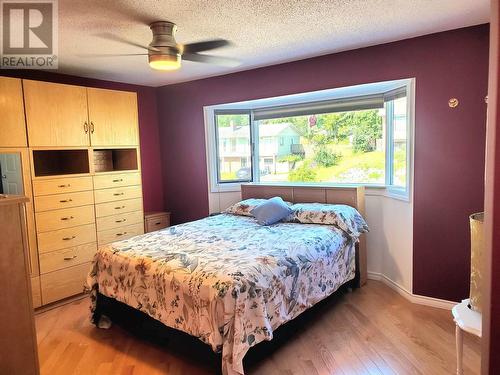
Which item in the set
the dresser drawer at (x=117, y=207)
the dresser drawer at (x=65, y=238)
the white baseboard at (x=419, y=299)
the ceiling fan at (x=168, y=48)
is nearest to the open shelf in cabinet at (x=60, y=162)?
the dresser drawer at (x=117, y=207)

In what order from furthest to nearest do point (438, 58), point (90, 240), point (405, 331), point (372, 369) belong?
1. point (90, 240)
2. point (438, 58)
3. point (405, 331)
4. point (372, 369)

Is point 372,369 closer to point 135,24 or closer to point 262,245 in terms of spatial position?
point 262,245

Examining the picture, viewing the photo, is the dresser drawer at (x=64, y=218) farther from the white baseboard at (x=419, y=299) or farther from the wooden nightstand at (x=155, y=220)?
the white baseboard at (x=419, y=299)

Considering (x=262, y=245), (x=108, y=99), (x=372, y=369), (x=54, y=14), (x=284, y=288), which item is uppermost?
(x=54, y=14)

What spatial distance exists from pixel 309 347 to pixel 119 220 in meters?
2.55

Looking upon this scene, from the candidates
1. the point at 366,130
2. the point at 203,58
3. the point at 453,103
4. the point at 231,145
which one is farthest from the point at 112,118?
A: the point at 453,103

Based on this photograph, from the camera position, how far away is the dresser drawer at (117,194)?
3783 mm

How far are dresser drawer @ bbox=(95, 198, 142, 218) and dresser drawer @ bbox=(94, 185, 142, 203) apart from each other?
0.05m

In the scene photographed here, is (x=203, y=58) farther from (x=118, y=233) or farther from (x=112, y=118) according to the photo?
(x=118, y=233)

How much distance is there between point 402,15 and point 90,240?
359cm

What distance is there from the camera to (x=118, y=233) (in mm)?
3980

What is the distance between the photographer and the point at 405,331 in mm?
2725

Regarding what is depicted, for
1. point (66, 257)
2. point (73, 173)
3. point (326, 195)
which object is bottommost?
point (66, 257)

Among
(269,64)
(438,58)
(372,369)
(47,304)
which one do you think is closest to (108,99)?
(269,64)
